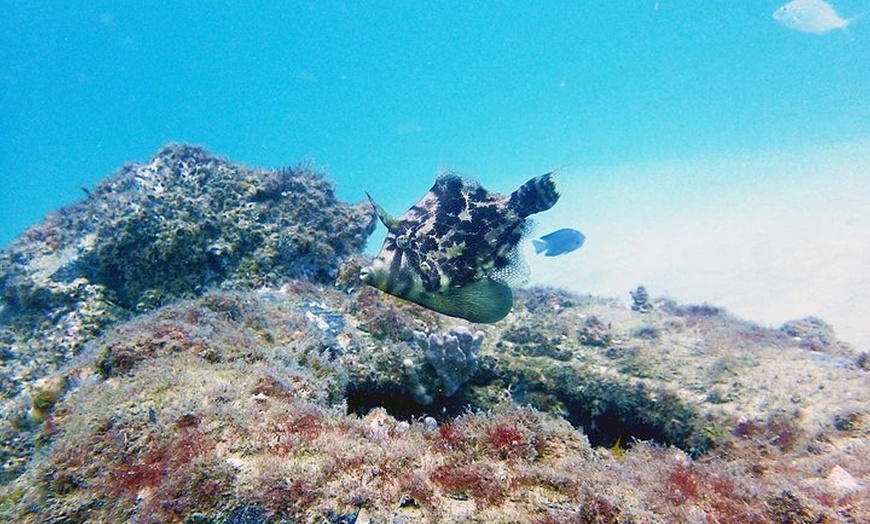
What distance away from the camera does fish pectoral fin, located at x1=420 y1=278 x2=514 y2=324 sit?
368 cm

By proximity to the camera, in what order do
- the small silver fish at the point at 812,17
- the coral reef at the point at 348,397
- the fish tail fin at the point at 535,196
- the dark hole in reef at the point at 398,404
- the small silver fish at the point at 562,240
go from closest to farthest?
the coral reef at the point at 348,397 → the fish tail fin at the point at 535,196 → the dark hole in reef at the point at 398,404 → the small silver fish at the point at 562,240 → the small silver fish at the point at 812,17

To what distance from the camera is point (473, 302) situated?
3703 millimetres

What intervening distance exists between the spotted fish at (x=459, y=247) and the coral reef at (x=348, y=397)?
91 centimetres

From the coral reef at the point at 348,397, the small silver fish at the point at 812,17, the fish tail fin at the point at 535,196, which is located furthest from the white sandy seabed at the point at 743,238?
the small silver fish at the point at 812,17

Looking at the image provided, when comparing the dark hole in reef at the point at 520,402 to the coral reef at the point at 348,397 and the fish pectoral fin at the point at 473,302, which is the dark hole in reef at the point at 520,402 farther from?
the fish pectoral fin at the point at 473,302

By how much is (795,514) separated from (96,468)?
11.5 ft

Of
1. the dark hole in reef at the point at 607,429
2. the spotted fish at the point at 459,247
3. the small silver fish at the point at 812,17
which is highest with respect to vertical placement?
the small silver fish at the point at 812,17

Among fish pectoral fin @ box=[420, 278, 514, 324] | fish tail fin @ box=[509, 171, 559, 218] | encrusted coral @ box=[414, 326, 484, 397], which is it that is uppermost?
fish tail fin @ box=[509, 171, 559, 218]

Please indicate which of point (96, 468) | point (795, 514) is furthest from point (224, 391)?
point (795, 514)

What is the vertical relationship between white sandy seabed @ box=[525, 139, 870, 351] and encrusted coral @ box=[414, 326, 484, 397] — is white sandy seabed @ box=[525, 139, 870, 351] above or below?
above

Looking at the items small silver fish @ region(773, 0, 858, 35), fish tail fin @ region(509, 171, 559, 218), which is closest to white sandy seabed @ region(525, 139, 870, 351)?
fish tail fin @ region(509, 171, 559, 218)

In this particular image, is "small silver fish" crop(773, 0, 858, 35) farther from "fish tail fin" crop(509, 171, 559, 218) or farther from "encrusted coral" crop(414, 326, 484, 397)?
"encrusted coral" crop(414, 326, 484, 397)

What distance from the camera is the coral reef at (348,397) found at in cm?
214

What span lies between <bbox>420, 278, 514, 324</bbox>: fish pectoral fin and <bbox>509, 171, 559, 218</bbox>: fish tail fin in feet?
2.40
